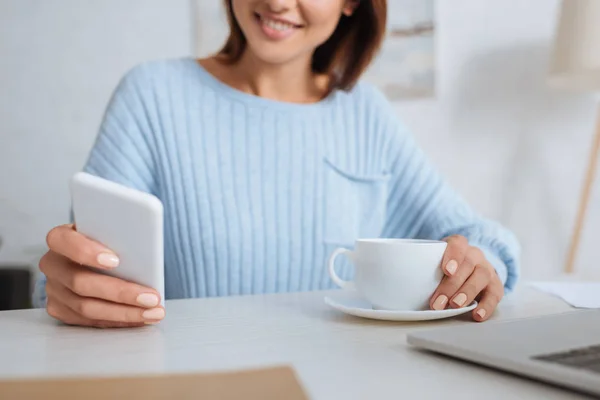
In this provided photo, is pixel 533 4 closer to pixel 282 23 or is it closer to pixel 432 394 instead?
pixel 282 23

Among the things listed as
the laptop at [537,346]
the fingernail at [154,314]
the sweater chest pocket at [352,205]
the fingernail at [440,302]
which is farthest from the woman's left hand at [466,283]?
the sweater chest pocket at [352,205]

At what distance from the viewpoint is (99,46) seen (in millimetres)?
2314

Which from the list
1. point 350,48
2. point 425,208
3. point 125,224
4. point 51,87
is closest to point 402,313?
point 125,224

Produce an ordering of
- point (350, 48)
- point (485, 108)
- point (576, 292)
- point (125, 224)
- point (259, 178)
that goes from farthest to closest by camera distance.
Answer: point (485, 108) < point (350, 48) < point (259, 178) < point (576, 292) < point (125, 224)

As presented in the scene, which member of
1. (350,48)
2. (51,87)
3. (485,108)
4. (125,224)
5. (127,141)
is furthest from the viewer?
(485,108)

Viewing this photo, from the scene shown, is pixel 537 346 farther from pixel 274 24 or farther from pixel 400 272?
pixel 274 24

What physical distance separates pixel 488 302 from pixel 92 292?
40 cm

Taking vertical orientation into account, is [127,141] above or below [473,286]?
above

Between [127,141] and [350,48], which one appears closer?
[127,141]

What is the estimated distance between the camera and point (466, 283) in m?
0.68

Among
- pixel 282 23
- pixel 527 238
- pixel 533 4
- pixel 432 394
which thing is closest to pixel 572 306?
pixel 432 394

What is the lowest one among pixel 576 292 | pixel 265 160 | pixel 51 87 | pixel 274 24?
pixel 576 292

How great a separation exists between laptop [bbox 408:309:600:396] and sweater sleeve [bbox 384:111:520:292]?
0.35 m

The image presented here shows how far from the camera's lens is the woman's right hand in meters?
0.59
